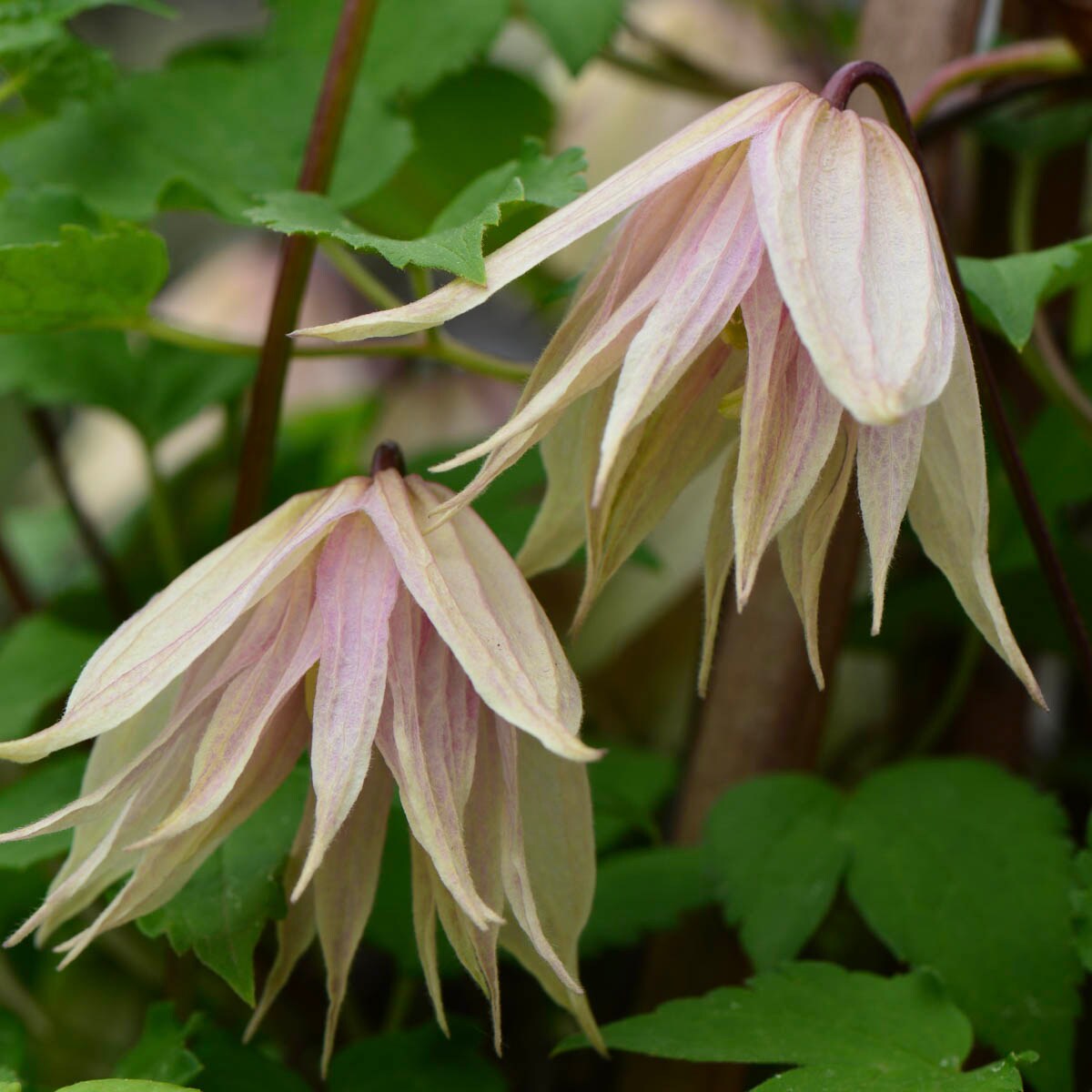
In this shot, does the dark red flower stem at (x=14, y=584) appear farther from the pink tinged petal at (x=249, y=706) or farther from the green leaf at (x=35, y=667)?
the pink tinged petal at (x=249, y=706)

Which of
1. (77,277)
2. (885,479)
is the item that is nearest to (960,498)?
(885,479)

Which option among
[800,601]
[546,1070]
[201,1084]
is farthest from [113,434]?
[800,601]

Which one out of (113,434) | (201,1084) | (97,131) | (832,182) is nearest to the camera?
(832,182)

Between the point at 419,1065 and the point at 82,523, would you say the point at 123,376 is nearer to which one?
the point at 82,523

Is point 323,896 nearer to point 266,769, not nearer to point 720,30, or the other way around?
point 266,769

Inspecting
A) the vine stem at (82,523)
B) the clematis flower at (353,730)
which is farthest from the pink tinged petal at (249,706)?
the vine stem at (82,523)

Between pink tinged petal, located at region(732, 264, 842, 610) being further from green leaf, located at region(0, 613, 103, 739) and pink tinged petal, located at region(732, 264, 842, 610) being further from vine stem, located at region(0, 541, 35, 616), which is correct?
vine stem, located at region(0, 541, 35, 616)
